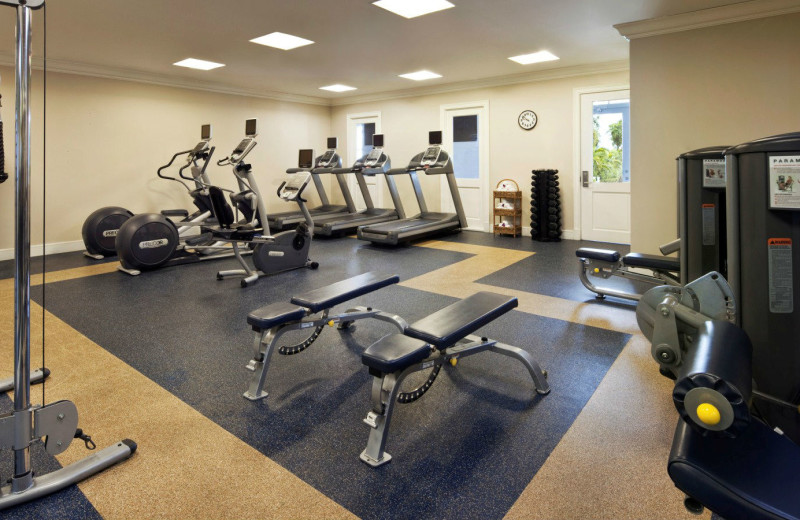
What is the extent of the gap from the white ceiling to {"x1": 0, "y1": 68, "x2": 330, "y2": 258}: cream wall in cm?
37

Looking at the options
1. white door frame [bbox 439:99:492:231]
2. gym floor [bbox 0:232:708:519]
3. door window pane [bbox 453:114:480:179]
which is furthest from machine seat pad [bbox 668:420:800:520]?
door window pane [bbox 453:114:480:179]

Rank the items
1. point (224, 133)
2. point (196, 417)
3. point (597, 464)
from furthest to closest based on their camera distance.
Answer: point (224, 133)
point (196, 417)
point (597, 464)

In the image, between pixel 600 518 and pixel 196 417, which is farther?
pixel 196 417

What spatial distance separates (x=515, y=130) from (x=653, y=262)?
4.51 meters

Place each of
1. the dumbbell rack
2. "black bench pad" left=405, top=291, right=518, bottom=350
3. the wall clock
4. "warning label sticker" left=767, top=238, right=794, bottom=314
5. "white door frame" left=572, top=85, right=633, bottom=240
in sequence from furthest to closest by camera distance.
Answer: the wall clock → the dumbbell rack → "white door frame" left=572, top=85, right=633, bottom=240 → "black bench pad" left=405, top=291, right=518, bottom=350 → "warning label sticker" left=767, top=238, right=794, bottom=314

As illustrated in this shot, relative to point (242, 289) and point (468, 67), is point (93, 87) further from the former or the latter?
point (468, 67)

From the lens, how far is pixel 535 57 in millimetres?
6262

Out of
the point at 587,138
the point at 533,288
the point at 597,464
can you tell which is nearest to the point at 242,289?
the point at 533,288

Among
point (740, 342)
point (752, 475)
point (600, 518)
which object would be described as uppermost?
point (740, 342)

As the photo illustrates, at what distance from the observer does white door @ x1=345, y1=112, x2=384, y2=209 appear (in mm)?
9477

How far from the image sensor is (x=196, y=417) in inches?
89.3

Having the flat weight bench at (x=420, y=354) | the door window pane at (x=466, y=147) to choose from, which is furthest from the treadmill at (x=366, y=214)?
the flat weight bench at (x=420, y=354)

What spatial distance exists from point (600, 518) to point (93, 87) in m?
7.76

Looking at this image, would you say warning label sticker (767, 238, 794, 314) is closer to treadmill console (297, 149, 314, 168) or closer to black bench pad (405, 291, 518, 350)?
black bench pad (405, 291, 518, 350)
